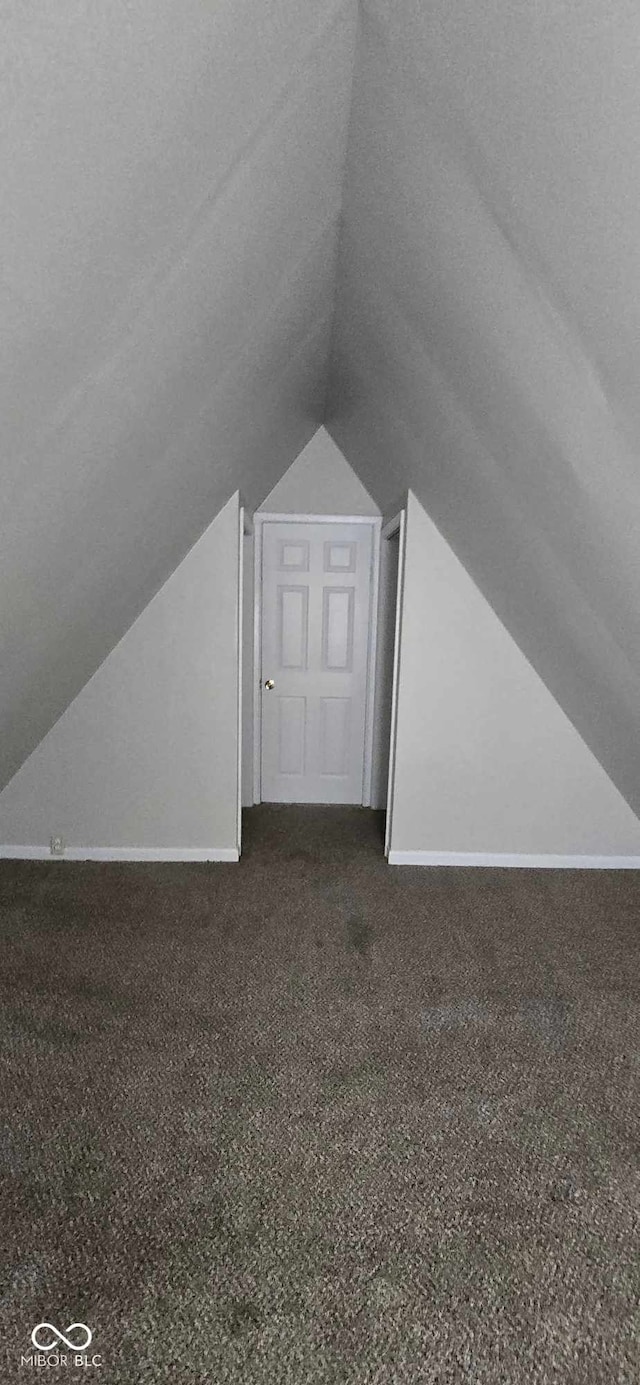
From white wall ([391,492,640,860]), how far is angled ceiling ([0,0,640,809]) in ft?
2.34

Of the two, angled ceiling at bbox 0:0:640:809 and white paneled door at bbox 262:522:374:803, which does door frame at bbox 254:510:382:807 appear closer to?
white paneled door at bbox 262:522:374:803

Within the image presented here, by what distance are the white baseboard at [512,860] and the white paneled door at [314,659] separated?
100 centimetres

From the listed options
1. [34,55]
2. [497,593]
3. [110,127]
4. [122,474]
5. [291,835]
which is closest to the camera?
[34,55]

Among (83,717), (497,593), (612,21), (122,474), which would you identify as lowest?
(83,717)

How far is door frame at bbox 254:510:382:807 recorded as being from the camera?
4.50 metres

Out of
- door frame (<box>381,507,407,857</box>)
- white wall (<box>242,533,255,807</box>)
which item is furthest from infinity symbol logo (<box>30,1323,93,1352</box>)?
white wall (<box>242,533,255,807</box>)

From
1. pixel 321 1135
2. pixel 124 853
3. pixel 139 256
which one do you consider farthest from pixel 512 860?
pixel 139 256

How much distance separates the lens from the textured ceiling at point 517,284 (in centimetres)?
112

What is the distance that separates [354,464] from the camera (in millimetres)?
4340

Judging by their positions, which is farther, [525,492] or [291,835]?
[291,835]

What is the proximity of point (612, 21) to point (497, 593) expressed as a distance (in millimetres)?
2577

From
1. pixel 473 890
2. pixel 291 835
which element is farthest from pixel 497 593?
pixel 291 835

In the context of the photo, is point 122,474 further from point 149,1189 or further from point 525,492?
point 149,1189

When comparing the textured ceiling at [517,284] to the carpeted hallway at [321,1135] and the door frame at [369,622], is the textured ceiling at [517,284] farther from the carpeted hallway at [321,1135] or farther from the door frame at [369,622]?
the door frame at [369,622]
